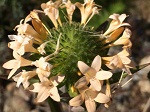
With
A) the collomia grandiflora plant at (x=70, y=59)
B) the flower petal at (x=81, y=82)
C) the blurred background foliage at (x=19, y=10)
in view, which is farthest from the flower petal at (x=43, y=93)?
the blurred background foliage at (x=19, y=10)

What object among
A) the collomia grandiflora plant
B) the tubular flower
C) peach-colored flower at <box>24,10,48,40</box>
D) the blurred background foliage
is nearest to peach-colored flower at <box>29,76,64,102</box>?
the collomia grandiflora plant

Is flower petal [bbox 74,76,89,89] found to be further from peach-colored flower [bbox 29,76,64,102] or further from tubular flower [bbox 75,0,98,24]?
tubular flower [bbox 75,0,98,24]

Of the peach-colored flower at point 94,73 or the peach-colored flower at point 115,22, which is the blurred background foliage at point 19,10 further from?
the peach-colored flower at point 94,73

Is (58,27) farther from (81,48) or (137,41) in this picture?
(137,41)

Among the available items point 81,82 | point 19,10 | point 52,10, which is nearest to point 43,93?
point 81,82

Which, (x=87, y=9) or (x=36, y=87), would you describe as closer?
(x=36, y=87)

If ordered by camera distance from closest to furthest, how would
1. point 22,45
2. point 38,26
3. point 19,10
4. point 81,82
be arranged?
point 81,82 → point 22,45 → point 38,26 → point 19,10

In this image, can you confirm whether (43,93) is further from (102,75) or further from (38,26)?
(38,26)

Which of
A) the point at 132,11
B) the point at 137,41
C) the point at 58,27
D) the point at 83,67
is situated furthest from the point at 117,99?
the point at 83,67
